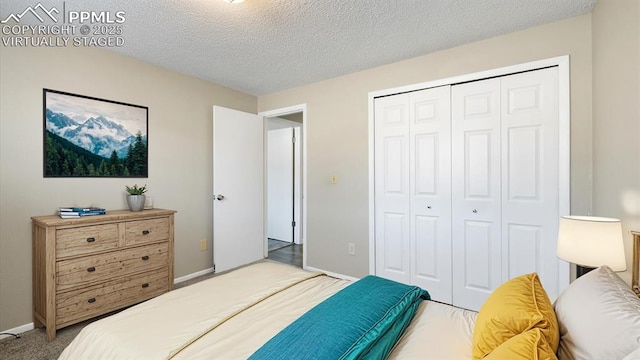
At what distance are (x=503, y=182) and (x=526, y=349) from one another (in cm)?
199

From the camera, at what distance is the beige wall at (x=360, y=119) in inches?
→ 83.8

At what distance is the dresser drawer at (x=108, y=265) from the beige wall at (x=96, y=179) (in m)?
0.46

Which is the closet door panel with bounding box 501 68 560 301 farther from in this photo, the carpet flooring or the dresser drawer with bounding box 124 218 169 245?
the carpet flooring

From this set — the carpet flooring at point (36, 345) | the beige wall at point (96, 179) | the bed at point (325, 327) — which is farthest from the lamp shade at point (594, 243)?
the beige wall at point (96, 179)

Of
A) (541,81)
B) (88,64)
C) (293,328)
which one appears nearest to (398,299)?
(293,328)

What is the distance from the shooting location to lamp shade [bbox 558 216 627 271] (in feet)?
4.38

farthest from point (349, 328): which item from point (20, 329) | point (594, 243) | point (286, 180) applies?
point (286, 180)

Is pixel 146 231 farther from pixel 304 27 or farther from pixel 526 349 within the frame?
pixel 526 349

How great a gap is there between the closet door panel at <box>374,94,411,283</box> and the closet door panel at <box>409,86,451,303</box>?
2.9 inches

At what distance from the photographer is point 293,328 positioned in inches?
41.6

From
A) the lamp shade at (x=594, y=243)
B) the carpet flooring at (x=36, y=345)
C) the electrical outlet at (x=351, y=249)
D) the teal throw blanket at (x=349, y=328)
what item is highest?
the lamp shade at (x=594, y=243)

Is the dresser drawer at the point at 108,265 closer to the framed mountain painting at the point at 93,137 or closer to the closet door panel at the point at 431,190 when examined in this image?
the framed mountain painting at the point at 93,137

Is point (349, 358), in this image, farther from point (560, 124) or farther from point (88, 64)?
point (88, 64)

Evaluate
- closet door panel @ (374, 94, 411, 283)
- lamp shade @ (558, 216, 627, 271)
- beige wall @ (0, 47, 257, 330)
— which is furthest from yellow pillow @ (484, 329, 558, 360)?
beige wall @ (0, 47, 257, 330)
